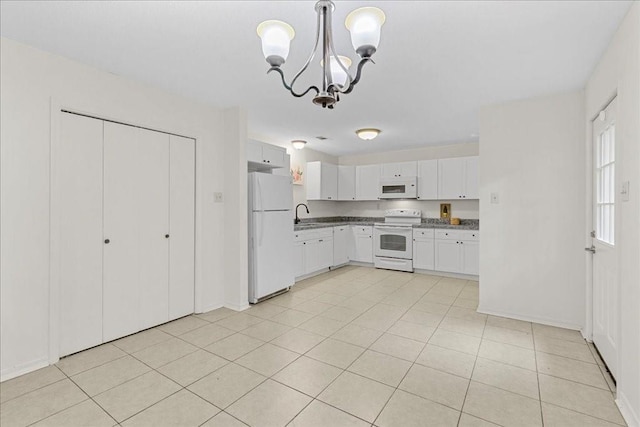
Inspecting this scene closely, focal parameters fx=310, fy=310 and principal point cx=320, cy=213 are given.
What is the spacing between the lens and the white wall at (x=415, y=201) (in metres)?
5.68

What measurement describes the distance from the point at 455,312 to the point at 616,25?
282 cm

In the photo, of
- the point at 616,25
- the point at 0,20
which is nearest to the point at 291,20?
the point at 0,20

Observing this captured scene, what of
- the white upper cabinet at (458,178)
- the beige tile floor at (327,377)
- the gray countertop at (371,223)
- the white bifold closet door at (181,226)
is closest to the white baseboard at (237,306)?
the beige tile floor at (327,377)

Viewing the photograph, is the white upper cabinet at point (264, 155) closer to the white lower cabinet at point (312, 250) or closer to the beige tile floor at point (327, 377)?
the white lower cabinet at point (312, 250)

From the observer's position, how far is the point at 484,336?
114 inches

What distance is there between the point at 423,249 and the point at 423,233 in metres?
0.28

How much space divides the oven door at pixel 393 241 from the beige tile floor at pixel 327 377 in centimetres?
223

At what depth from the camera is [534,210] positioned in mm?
3201

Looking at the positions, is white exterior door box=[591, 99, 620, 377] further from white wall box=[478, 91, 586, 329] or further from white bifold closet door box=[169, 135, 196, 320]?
white bifold closet door box=[169, 135, 196, 320]

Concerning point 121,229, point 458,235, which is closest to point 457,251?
point 458,235

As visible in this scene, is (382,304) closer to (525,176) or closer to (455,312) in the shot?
(455,312)

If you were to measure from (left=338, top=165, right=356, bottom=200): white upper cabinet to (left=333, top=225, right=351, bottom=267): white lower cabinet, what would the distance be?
73 cm

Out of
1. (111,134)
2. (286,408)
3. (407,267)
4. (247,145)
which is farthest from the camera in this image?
(407,267)

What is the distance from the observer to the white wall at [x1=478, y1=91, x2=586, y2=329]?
3.03 meters
